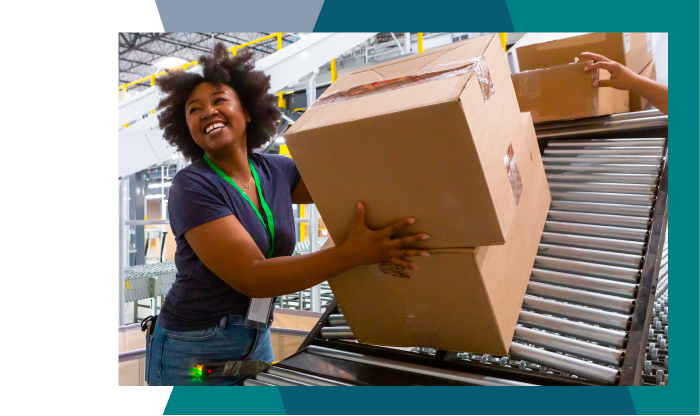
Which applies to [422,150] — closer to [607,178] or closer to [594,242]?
[594,242]

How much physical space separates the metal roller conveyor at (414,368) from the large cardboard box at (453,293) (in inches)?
2.6

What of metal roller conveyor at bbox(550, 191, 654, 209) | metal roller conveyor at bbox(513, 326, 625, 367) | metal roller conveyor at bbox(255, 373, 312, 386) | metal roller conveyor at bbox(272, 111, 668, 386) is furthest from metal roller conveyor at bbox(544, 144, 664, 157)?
metal roller conveyor at bbox(255, 373, 312, 386)

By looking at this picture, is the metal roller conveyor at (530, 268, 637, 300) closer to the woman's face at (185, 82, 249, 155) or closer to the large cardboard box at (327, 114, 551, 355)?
the large cardboard box at (327, 114, 551, 355)

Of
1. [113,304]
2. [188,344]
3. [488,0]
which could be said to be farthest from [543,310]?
Answer: [113,304]

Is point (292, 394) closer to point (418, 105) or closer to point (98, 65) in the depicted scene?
point (418, 105)

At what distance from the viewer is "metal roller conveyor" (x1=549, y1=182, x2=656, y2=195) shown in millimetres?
1507

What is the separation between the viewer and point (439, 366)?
116cm

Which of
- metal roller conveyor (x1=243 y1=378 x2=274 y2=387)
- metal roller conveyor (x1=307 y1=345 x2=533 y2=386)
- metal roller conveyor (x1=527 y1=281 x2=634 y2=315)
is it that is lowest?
metal roller conveyor (x1=243 y1=378 x2=274 y2=387)

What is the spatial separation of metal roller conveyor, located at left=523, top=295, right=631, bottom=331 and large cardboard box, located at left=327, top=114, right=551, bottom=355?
46mm

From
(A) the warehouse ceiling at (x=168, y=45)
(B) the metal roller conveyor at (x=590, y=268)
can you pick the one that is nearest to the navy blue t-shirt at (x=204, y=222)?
(B) the metal roller conveyor at (x=590, y=268)

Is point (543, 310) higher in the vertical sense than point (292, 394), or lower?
higher

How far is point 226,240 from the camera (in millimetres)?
1099

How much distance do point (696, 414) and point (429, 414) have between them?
59 centimetres

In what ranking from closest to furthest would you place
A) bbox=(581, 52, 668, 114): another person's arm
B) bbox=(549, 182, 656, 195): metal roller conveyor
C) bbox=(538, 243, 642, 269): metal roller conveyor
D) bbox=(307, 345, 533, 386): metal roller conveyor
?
1. bbox=(307, 345, 533, 386): metal roller conveyor
2. bbox=(538, 243, 642, 269): metal roller conveyor
3. bbox=(549, 182, 656, 195): metal roller conveyor
4. bbox=(581, 52, 668, 114): another person's arm
